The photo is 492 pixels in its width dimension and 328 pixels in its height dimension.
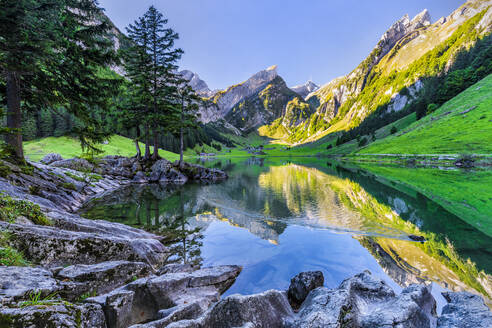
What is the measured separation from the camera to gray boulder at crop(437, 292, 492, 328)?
4910mm

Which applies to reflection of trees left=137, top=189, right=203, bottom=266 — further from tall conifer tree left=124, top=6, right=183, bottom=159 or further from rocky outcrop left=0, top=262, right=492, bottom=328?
→ tall conifer tree left=124, top=6, right=183, bottom=159

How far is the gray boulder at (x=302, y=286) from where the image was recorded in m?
7.43

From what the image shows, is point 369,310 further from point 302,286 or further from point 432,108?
point 432,108

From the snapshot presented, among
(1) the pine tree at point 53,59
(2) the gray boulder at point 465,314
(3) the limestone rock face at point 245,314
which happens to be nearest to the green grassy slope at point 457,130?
(2) the gray boulder at point 465,314

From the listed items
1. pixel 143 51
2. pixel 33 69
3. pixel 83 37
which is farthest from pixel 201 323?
pixel 143 51

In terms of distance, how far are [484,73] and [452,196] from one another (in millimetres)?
148745

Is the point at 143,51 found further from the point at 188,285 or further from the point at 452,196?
the point at 452,196

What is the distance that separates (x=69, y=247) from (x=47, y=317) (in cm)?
562

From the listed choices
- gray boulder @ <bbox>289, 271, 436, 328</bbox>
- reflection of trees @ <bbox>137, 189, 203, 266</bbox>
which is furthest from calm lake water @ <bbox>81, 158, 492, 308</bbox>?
gray boulder @ <bbox>289, 271, 436, 328</bbox>

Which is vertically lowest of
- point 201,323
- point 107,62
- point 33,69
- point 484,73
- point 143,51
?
point 201,323

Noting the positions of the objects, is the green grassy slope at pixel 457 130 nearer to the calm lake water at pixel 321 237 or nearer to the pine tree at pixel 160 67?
the calm lake water at pixel 321 237

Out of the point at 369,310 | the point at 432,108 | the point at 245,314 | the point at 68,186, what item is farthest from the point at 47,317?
the point at 432,108

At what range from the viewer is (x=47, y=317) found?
136 inches

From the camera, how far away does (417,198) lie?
78.7 ft
